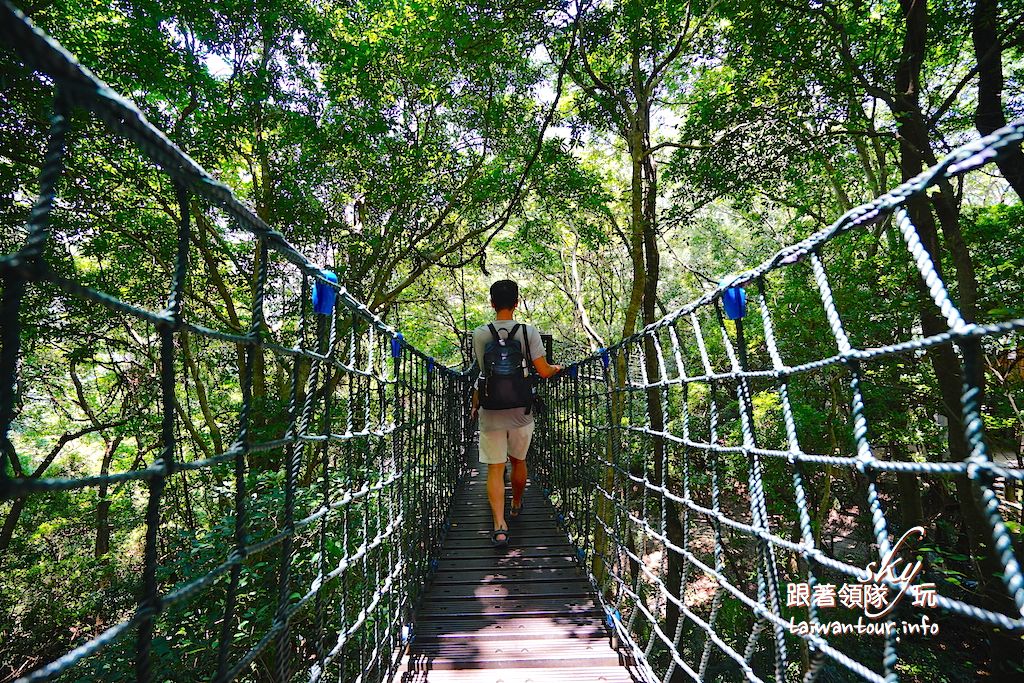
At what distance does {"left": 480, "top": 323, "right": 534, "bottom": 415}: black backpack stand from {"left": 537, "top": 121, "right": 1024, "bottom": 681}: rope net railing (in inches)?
16.7

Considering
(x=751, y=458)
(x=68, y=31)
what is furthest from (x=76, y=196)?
(x=751, y=458)

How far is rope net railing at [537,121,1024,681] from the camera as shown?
794 millimetres

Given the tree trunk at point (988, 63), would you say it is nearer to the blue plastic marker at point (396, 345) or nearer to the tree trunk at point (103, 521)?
the blue plastic marker at point (396, 345)

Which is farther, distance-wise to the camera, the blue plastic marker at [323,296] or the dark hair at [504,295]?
the dark hair at [504,295]

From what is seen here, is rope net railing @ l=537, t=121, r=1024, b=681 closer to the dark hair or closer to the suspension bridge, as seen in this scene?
the suspension bridge

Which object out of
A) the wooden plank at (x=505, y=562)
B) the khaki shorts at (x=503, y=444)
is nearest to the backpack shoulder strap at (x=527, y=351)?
the khaki shorts at (x=503, y=444)

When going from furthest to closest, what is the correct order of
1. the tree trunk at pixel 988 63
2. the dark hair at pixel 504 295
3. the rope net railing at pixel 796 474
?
the tree trunk at pixel 988 63
the dark hair at pixel 504 295
the rope net railing at pixel 796 474

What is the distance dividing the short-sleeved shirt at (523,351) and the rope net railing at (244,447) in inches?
12.9

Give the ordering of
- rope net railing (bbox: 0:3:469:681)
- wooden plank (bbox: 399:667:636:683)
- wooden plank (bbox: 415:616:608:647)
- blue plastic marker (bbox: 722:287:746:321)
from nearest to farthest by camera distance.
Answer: rope net railing (bbox: 0:3:469:681)
blue plastic marker (bbox: 722:287:746:321)
wooden plank (bbox: 399:667:636:683)
wooden plank (bbox: 415:616:608:647)

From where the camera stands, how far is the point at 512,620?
7.25 ft

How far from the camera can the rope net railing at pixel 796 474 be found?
0.79 meters

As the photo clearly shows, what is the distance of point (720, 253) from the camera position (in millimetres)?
12836

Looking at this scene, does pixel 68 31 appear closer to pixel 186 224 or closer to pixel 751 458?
pixel 186 224

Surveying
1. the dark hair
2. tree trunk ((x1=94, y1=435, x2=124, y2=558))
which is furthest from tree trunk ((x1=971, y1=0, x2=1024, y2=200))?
tree trunk ((x1=94, y1=435, x2=124, y2=558))
